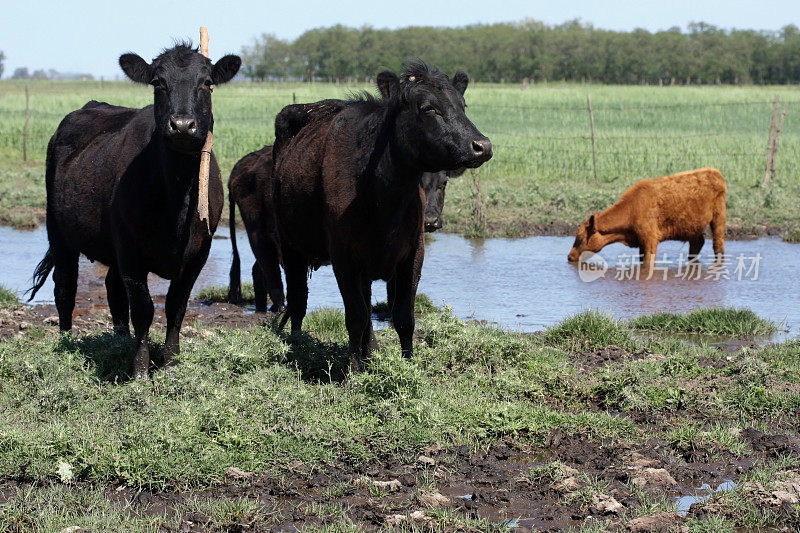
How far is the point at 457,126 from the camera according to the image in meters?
6.00

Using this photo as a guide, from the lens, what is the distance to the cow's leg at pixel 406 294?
6.83 m

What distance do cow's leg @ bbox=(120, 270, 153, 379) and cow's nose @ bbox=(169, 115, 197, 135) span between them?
124 centimetres

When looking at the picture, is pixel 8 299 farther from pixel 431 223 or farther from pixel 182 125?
pixel 182 125

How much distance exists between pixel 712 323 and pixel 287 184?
14.2 feet

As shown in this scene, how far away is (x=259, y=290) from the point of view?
34.8 feet

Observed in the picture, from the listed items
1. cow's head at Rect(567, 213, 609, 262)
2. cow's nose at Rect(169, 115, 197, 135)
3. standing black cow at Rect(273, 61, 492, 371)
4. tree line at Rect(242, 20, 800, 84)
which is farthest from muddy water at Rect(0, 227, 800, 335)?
tree line at Rect(242, 20, 800, 84)

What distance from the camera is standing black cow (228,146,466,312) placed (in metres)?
10.0

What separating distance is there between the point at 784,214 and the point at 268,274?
1075 cm

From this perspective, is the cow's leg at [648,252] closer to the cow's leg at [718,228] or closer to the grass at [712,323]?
the cow's leg at [718,228]

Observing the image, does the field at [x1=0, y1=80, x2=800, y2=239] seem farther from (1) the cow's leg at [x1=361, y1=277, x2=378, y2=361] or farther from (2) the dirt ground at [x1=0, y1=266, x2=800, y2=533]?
(2) the dirt ground at [x1=0, y1=266, x2=800, y2=533]

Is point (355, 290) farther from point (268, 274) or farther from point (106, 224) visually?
point (268, 274)

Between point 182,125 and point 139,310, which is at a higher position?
point 182,125

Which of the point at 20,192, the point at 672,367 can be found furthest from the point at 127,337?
the point at 20,192

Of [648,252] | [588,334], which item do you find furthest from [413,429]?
[648,252]
